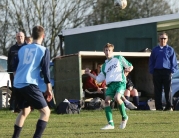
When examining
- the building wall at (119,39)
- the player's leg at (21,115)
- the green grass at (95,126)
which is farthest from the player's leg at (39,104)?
the building wall at (119,39)

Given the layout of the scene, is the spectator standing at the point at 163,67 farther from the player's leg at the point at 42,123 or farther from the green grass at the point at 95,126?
the player's leg at the point at 42,123

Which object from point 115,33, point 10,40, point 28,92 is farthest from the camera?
point 10,40

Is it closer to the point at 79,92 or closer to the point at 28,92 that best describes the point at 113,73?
the point at 28,92

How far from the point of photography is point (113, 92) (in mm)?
12602

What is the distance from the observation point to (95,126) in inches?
501

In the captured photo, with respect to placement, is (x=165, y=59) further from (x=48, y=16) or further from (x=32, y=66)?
(x=48, y=16)

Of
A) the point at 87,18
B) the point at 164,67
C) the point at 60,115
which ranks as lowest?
the point at 60,115

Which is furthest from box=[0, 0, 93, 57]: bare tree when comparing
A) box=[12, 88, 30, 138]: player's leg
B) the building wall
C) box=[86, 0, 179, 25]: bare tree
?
box=[12, 88, 30, 138]: player's leg

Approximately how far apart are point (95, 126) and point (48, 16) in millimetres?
34573

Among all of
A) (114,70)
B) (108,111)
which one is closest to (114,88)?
(114,70)

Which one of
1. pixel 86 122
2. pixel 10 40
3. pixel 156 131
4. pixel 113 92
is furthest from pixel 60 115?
pixel 10 40

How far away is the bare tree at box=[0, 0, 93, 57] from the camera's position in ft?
153

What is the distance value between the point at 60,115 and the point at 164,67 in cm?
310

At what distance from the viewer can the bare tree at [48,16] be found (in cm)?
4662
